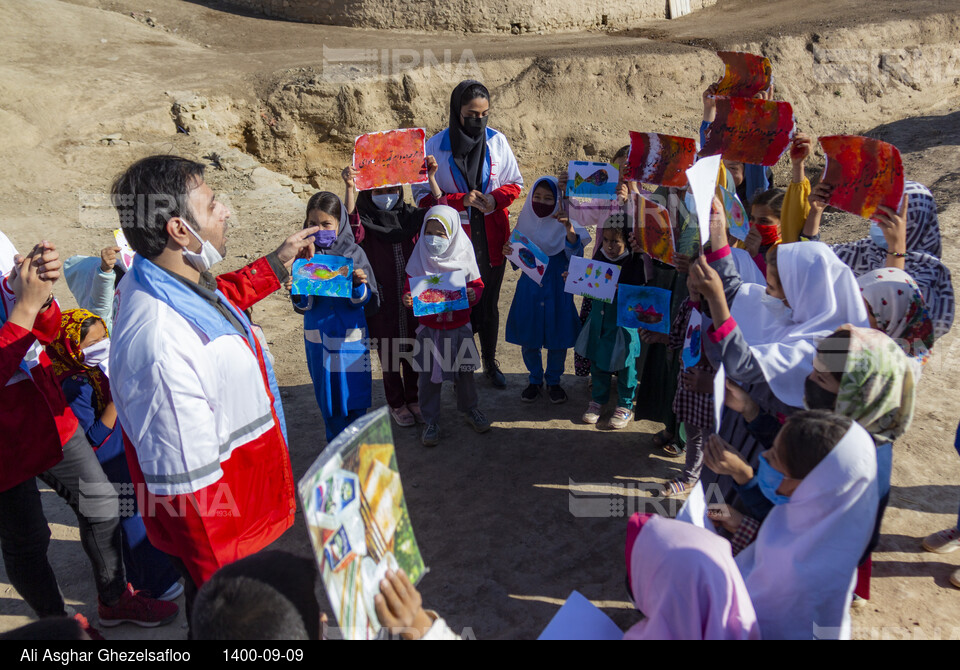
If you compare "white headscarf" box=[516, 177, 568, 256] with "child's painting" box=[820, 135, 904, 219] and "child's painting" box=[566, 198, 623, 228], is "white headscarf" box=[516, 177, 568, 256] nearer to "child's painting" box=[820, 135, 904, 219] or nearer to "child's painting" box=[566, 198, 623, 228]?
"child's painting" box=[566, 198, 623, 228]

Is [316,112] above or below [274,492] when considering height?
above

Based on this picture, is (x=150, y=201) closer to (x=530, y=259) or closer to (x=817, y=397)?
(x=817, y=397)

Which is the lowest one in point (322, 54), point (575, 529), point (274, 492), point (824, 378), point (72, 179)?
point (575, 529)

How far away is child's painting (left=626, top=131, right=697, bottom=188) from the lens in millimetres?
4145

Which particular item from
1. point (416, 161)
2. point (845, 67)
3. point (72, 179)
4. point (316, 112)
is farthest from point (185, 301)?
point (845, 67)

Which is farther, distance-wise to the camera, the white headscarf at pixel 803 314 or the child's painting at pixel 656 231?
the child's painting at pixel 656 231

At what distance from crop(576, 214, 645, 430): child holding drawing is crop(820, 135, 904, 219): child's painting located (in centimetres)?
147

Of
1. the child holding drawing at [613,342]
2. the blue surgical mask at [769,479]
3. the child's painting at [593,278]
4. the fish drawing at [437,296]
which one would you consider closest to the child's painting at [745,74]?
the child holding drawing at [613,342]

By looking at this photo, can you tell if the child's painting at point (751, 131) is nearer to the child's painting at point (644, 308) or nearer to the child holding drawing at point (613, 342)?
the child holding drawing at point (613, 342)

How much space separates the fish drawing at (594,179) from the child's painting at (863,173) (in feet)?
5.28

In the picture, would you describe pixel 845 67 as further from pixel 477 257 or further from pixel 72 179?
pixel 72 179

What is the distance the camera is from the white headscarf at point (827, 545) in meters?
2.04

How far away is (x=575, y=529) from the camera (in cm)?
403

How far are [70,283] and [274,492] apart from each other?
2.20 metres
